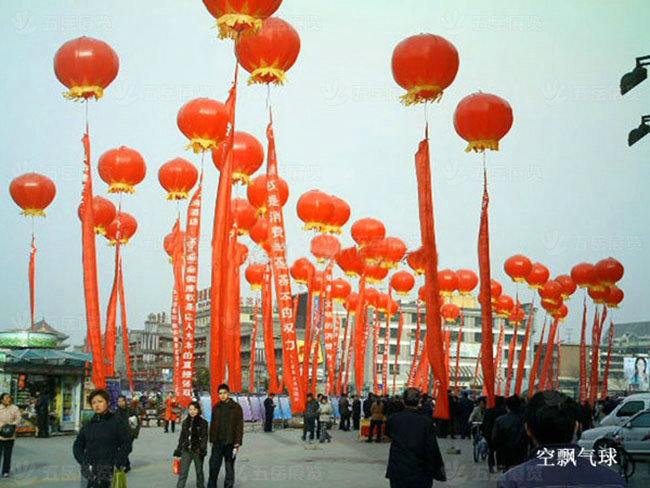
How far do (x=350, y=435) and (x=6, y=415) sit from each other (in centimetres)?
1521

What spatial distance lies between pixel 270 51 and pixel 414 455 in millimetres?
8634

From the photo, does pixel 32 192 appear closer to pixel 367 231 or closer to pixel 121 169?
pixel 121 169

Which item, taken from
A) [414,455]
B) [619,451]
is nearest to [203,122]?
[619,451]

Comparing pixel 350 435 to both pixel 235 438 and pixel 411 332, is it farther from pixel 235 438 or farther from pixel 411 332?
pixel 411 332

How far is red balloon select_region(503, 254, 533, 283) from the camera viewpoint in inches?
1109

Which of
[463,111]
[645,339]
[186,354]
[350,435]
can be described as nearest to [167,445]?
[186,354]

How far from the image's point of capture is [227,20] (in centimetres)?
1180

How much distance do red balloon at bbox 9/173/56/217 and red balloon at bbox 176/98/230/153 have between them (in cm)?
604

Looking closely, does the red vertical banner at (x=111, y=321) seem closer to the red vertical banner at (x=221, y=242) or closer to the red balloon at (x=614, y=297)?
the red vertical banner at (x=221, y=242)

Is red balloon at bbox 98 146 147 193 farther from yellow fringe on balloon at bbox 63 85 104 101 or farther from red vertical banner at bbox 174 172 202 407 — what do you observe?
yellow fringe on balloon at bbox 63 85 104 101

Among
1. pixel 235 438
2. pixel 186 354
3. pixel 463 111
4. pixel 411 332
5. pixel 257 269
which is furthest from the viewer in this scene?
pixel 411 332

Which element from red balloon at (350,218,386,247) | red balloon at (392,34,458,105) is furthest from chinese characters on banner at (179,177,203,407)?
red balloon at (350,218,386,247)

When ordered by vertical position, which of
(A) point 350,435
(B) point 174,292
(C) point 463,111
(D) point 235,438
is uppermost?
(C) point 463,111

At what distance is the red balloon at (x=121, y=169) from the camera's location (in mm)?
17969
